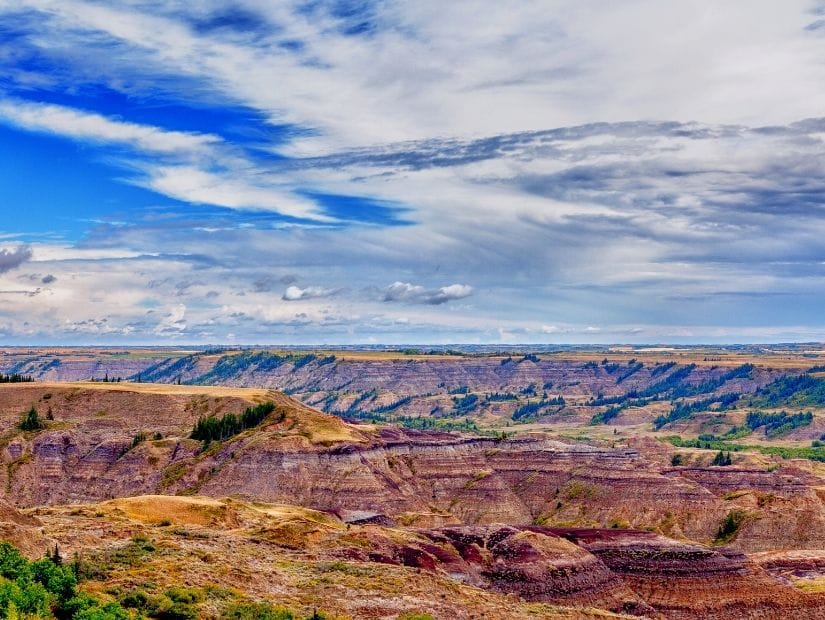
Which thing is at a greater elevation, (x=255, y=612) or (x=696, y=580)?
(x=255, y=612)

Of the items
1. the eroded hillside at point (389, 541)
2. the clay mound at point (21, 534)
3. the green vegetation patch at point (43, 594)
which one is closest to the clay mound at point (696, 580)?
the eroded hillside at point (389, 541)

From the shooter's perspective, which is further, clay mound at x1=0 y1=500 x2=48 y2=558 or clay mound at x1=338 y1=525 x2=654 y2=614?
clay mound at x1=338 y1=525 x2=654 y2=614

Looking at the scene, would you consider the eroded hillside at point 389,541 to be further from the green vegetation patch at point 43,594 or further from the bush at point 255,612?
the green vegetation patch at point 43,594

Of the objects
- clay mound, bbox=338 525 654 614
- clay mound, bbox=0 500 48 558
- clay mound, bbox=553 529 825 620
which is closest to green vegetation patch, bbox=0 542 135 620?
clay mound, bbox=0 500 48 558

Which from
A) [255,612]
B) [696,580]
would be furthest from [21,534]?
[696,580]

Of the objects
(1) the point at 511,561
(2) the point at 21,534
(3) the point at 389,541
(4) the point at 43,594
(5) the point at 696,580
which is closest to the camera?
(4) the point at 43,594

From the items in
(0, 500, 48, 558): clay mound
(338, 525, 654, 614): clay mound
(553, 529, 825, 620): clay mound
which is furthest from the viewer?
(553, 529, 825, 620): clay mound

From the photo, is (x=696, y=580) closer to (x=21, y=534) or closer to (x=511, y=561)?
(x=511, y=561)

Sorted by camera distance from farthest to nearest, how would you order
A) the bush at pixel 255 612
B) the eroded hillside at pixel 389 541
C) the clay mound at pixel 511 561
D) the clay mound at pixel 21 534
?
the clay mound at pixel 511 561 < the eroded hillside at pixel 389 541 < the clay mound at pixel 21 534 < the bush at pixel 255 612

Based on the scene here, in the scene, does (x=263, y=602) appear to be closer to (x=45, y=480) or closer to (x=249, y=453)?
(x=249, y=453)

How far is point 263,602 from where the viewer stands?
80312mm

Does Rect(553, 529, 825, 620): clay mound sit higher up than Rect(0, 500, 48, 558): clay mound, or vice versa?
Rect(0, 500, 48, 558): clay mound

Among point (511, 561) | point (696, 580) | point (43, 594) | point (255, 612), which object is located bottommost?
point (696, 580)

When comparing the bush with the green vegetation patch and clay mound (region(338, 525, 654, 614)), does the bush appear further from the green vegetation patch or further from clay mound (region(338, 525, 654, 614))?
clay mound (region(338, 525, 654, 614))
